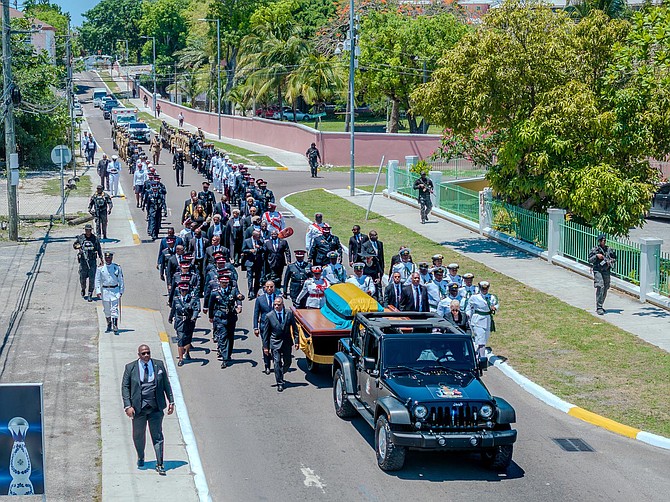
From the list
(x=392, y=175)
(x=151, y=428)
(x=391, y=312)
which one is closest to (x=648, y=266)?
(x=391, y=312)

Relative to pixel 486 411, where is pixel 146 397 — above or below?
above

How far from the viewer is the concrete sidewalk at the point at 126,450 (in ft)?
40.3

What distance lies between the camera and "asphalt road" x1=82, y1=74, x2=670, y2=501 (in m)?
12.4

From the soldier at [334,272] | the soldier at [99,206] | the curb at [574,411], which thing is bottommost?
the curb at [574,411]

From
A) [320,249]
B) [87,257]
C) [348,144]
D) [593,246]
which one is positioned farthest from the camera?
[348,144]

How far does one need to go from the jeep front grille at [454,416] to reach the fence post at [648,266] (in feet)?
36.2

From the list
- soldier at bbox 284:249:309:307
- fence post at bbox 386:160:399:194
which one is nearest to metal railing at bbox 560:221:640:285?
soldier at bbox 284:249:309:307

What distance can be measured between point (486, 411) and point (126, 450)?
471 cm

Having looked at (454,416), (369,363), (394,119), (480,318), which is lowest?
(454,416)

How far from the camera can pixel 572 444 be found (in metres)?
14.4

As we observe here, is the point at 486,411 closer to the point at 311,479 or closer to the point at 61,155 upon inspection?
the point at 311,479

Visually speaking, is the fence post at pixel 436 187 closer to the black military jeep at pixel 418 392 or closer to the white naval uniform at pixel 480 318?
the white naval uniform at pixel 480 318

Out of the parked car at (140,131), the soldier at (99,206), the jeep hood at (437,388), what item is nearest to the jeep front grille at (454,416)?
the jeep hood at (437,388)

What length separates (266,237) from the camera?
23828 millimetres
